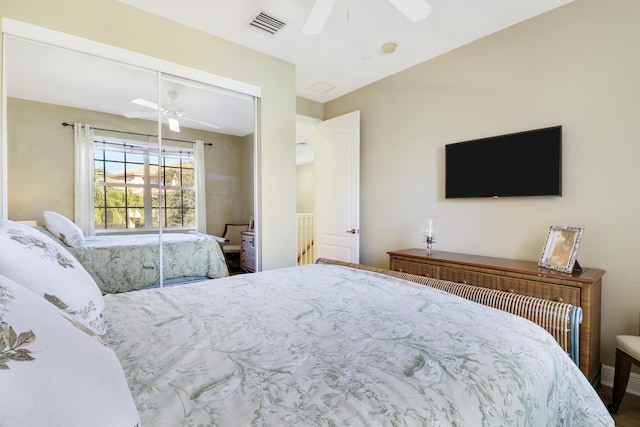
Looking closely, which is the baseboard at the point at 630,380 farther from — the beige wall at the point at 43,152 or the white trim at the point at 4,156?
the white trim at the point at 4,156

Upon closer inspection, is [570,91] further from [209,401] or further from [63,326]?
[63,326]

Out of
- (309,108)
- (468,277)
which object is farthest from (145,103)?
(468,277)

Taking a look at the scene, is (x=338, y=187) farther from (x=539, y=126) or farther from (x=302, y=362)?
(x=302, y=362)

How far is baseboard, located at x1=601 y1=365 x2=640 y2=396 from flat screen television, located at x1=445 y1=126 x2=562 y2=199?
1.25 metres

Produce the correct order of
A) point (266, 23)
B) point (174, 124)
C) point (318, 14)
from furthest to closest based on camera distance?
point (174, 124) < point (266, 23) < point (318, 14)

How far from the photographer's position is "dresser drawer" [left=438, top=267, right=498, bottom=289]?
2295mm

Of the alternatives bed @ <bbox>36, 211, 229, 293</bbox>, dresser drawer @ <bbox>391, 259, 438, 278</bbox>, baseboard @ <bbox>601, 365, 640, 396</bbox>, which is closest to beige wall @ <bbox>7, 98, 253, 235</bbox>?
bed @ <bbox>36, 211, 229, 293</bbox>

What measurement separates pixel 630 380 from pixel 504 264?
102 centimetres

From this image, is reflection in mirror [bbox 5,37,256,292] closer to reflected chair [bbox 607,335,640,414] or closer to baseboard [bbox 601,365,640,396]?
reflected chair [bbox 607,335,640,414]

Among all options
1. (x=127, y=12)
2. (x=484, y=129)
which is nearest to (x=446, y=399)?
(x=484, y=129)

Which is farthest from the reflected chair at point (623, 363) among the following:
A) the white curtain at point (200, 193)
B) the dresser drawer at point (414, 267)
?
the white curtain at point (200, 193)

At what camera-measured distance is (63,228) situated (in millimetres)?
2129

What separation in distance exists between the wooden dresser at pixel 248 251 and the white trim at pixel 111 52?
4.57ft

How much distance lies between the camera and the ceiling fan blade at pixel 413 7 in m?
1.80
